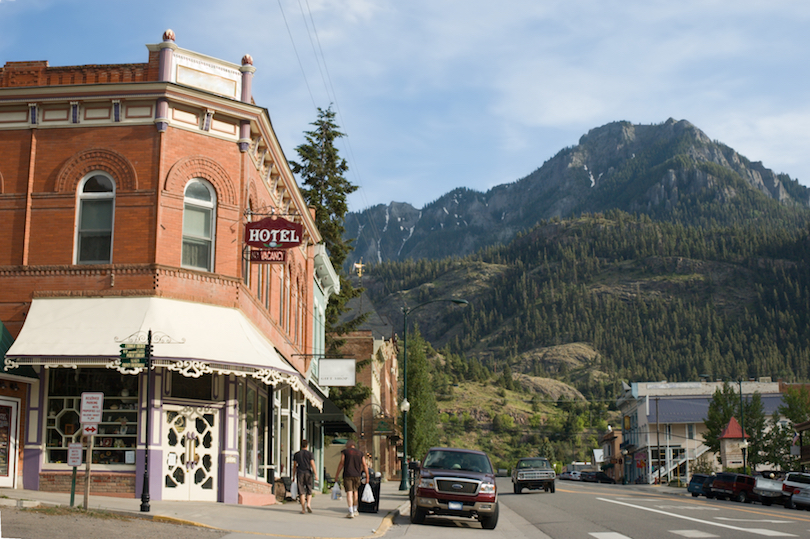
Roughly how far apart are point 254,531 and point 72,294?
27.5 ft

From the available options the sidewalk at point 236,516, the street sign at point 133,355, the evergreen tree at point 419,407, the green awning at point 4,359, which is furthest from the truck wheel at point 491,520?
the evergreen tree at point 419,407

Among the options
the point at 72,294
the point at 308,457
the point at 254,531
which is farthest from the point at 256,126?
the point at 254,531

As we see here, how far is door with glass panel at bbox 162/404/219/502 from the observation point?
64.4 feet

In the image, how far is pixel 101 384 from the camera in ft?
65.9

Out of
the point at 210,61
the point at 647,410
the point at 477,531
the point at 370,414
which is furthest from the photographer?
the point at 647,410

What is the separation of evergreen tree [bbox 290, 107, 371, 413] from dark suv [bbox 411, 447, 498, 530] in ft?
83.6

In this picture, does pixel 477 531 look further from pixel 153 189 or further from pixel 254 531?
pixel 153 189

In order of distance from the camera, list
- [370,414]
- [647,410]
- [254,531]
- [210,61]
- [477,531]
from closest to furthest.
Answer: [254,531]
[477,531]
[210,61]
[370,414]
[647,410]

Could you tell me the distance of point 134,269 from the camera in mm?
20484

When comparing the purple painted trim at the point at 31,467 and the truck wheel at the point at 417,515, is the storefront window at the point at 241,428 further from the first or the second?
the purple painted trim at the point at 31,467

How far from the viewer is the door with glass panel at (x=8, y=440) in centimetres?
1930

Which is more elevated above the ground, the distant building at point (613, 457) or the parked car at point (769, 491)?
the parked car at point (769, 491)

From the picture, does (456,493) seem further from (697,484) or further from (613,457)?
(613,457)

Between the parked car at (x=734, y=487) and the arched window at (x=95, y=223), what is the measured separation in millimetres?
33300
